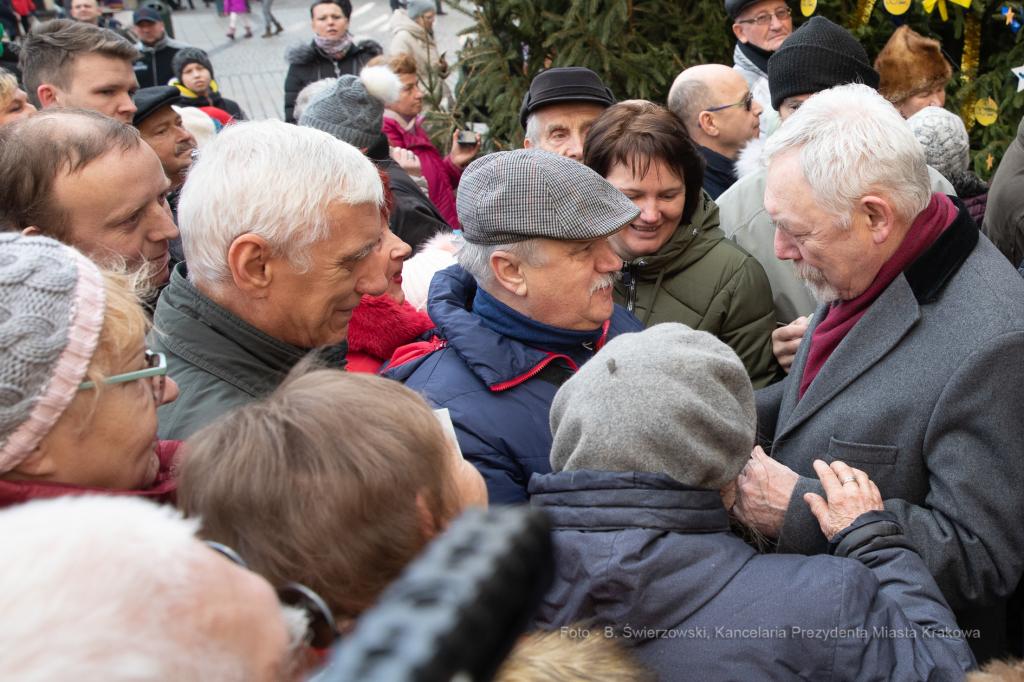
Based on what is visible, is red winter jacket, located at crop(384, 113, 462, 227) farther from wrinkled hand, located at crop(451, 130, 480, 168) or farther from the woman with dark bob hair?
the woman with dark bob hair

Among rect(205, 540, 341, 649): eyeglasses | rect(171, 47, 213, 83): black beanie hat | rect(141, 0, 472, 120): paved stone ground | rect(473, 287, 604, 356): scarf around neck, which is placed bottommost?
rect(141, 0, 472, 120): paved stone ground

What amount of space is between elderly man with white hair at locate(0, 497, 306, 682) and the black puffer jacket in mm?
7127

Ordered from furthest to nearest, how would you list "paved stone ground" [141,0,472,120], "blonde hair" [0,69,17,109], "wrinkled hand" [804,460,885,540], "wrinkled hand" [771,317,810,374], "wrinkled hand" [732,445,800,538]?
"paved stone ground" [141,0,472,120] → "blonde hair" [0,69,17,109] → "wrinkled hand" [771,317,810,374] → "wrinkled hand" [732,445,800,538] → "wrinkled hand" [804,460,885,540]

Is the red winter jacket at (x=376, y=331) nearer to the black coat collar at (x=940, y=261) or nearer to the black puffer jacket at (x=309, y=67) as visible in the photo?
the black coat collar at (x=940, y=261)

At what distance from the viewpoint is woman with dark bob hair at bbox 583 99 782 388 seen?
2812 mm

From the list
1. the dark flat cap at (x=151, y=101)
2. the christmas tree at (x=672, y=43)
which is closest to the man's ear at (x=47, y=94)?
the dark flat cap at (x=151, y=101)

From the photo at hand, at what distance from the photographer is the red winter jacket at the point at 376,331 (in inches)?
96.7

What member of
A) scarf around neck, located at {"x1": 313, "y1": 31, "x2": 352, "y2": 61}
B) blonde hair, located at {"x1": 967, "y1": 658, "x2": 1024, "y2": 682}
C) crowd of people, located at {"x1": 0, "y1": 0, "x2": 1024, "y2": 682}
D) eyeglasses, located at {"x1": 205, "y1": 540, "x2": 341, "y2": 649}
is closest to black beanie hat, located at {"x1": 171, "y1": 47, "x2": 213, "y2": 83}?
scarf around neck, located at {"x1": 313, "y1": 31, "x2": 352, "y2": 61}

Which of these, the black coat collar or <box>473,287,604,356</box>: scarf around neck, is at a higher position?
the black coat collar

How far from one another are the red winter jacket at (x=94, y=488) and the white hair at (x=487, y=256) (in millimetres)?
964

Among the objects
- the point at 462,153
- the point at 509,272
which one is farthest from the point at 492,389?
the point at 462,153

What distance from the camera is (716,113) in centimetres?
402

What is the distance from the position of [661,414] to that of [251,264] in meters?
1.08

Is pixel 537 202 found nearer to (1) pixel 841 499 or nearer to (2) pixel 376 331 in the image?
(2) pixel 376 331
